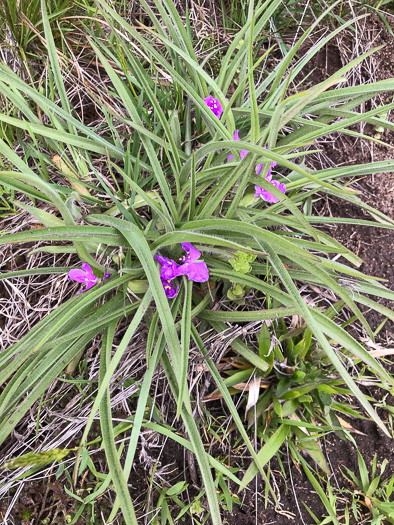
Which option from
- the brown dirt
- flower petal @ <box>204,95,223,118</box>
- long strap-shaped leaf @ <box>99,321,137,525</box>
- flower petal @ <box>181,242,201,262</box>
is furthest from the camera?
the brown dirt

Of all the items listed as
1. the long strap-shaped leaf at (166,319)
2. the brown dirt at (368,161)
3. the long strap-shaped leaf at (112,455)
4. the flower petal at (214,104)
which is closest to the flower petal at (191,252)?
the long strap-shaped leaf at (166,319)

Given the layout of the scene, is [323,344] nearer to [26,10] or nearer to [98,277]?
[98,277]

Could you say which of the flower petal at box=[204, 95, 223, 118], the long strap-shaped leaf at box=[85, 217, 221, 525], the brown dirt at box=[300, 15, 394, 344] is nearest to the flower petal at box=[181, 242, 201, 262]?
the long strap-shaped leaf at box=[85, 217, 221, 525]

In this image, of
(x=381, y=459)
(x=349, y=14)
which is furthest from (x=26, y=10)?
(x=381, y=459)

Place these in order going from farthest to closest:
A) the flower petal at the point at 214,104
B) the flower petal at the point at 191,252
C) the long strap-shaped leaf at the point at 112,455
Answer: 1. the flower petal at the point at 214,104
2. the flower petal at the point at 191,252
3. the long strap-shaped leaf at the point at 112,455

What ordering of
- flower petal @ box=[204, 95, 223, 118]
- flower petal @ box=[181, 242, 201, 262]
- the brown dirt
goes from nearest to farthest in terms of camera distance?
flower petal @ box=[181, 242, 201, 262] < flower petal @ box=[204, 95, 223, 118] < the brown dirt

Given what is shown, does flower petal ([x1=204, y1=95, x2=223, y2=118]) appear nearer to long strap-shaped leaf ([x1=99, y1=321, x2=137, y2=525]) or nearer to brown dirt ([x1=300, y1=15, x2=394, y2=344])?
brown dirt ([x1=300, y1=15, x2=394, y2=344])

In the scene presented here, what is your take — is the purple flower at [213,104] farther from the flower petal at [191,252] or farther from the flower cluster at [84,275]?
the flower cluster at [84,275]

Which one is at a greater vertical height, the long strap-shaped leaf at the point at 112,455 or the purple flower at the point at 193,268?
the purple flower at the point at 193,268
